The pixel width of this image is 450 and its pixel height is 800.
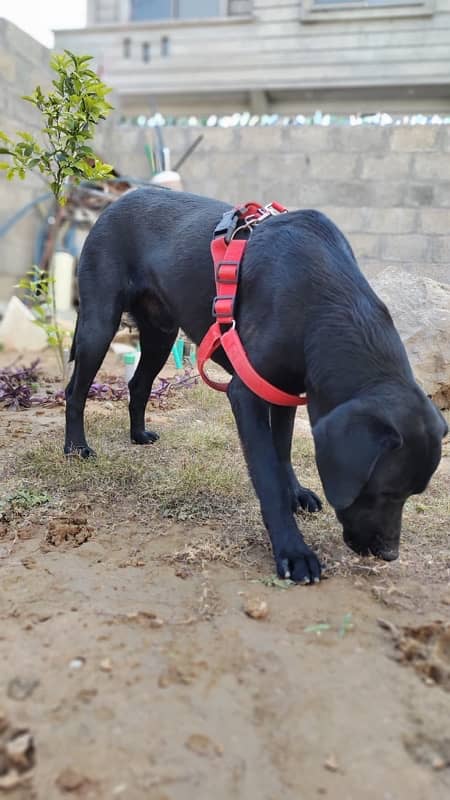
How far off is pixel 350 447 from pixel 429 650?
559mm

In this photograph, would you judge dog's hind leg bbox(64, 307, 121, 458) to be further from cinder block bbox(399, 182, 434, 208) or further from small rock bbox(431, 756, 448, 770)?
cinder block bbox(399, 182, 434, 208)

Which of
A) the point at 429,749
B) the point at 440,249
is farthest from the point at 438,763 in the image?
the point at 440,249

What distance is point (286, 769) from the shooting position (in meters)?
1.27

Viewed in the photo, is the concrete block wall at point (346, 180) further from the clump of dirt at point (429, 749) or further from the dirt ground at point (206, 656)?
the clump of dirt at point (429, 749)

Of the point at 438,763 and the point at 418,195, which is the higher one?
the point at 418,195

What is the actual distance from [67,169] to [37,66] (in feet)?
15.7

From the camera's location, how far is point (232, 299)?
2357 mm

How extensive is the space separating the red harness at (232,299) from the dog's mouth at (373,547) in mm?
493

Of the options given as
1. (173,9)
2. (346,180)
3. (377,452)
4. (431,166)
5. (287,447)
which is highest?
(173,9)

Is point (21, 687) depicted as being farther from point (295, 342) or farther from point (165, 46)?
point (165, 46)

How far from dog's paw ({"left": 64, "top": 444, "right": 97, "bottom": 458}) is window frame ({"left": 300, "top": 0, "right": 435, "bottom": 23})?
9127mm

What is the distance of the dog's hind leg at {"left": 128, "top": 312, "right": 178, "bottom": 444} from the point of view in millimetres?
3455

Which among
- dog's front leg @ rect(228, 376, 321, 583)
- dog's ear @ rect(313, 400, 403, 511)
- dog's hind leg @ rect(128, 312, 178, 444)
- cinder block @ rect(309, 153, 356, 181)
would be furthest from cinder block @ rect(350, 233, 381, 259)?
dog's ear @ rect(313, 400, 403, 511)

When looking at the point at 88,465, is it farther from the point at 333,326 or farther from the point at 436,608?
the point at 436,608
